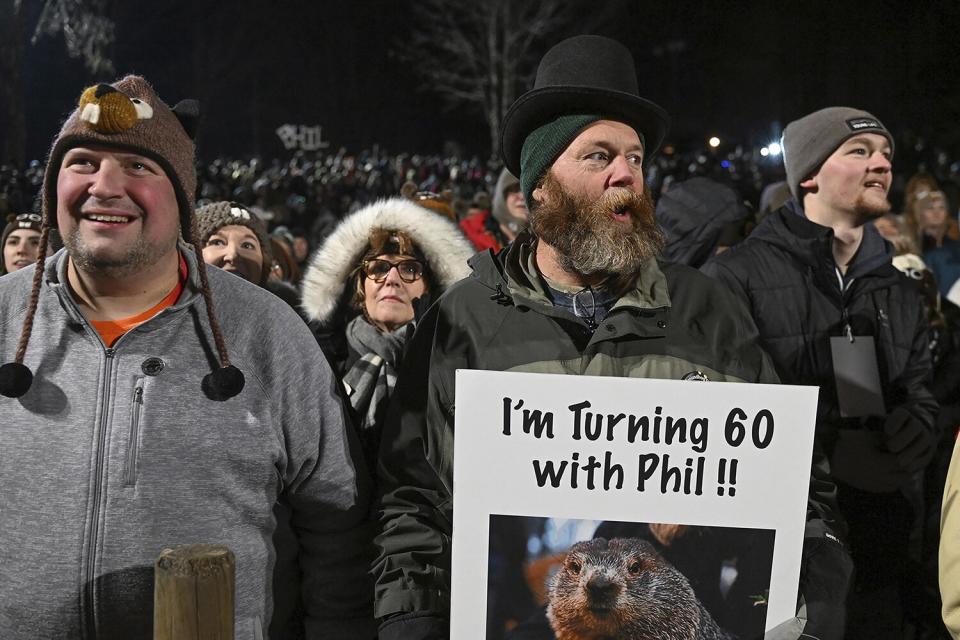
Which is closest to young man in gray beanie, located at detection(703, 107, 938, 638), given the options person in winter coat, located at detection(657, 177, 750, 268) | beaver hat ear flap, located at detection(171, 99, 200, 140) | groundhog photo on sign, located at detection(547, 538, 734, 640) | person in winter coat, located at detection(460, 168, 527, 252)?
person in winter coat, located at detection(657, 177, 750, 268)

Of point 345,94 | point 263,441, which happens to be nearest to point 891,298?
point 263,441

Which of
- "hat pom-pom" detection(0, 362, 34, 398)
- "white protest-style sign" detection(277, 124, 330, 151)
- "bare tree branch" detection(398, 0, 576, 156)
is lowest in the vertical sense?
"hat pom-pom" detection(0, 362, 34, 398)

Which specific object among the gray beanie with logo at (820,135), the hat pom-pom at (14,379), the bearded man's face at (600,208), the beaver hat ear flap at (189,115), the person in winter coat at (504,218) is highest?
the person in winter coat at (504,218)

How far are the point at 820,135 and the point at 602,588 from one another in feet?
7.69

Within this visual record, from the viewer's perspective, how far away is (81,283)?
206 cm

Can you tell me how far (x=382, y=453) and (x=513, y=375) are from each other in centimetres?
54

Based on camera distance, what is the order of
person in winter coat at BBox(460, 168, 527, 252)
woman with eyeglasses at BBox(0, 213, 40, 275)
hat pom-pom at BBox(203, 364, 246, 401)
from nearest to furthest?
hat pom-pom at BBox(203, 364, 246, 401) < woman with eyeglasses at BBox(0, 213, 40, 275) < person in winter coat at BBox(460, 168, 527, 252)

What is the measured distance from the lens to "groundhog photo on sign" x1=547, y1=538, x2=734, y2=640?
62.1 inches

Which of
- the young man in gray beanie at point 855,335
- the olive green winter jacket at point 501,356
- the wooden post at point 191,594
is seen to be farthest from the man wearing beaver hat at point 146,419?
the young man in gray beanie at point 855,335

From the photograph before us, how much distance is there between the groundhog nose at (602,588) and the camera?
1.59m

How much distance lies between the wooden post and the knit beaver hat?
0.62m

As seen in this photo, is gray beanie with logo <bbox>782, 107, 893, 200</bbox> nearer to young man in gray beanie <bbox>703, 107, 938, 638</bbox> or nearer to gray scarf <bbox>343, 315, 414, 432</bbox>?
young man in gray beanie <bbox>703, 107, 938, 638</bbox>

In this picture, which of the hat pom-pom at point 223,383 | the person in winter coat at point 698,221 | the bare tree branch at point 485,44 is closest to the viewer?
the hat pom-pom at point 223,383

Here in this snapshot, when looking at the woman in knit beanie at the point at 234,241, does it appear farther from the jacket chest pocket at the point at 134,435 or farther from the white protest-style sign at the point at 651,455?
the white protest-style sign at the point at 651,455
